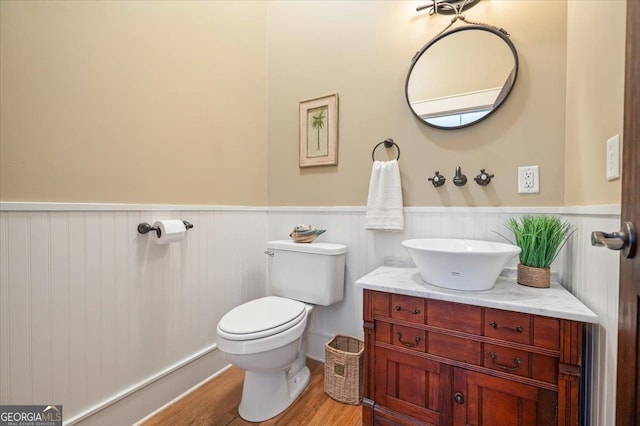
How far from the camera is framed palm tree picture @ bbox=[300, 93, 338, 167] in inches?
69.3

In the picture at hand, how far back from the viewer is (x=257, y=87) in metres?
1.95

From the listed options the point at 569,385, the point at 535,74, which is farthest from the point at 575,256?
the point at 535,74

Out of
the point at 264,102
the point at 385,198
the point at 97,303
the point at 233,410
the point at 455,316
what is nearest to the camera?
the point at 455,316

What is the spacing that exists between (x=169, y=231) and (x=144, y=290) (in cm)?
32

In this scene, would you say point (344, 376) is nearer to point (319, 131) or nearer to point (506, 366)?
point (506, 366)

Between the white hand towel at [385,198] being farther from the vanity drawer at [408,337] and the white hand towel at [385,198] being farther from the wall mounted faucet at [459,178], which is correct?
the vanity drawer at [408,337]

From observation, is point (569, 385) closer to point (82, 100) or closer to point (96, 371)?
point (96, 371)

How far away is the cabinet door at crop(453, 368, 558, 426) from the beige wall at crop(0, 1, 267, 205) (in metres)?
1.56

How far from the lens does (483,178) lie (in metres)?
1.34

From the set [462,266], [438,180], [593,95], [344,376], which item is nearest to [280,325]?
[344,376]

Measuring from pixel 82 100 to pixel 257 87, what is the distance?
1093mm

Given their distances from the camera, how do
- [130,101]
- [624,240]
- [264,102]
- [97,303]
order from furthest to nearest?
[264,102], [130,101], [97,303], [624,240]

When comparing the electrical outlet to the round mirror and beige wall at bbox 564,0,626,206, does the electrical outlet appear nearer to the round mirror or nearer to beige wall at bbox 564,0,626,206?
beige wall at bbox 564,0,626,206

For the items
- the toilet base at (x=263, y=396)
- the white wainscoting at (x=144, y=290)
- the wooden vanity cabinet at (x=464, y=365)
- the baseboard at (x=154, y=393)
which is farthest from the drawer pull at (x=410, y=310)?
the baseboard at (x=154, y=393)
